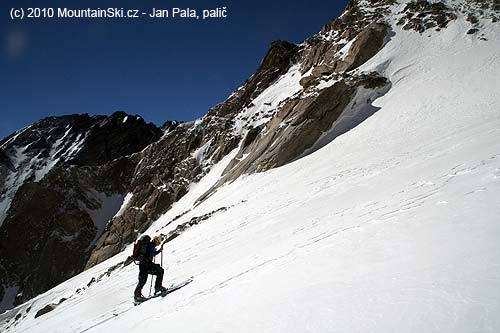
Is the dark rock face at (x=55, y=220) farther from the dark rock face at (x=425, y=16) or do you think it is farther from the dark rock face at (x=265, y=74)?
the dark rock face at (x=425, y=16)

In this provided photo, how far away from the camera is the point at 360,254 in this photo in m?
5.79

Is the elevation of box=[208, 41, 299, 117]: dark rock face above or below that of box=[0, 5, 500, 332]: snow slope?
above

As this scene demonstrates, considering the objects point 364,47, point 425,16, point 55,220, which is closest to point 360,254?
point 364,47

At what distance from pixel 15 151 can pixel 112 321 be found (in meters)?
161

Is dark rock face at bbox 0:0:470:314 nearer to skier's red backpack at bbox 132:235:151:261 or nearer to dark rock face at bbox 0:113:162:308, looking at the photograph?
dark rock face at bbox 0:113:162:308

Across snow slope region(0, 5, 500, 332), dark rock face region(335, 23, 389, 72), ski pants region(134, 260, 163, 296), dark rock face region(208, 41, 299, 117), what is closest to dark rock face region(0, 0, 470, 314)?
dark rock face region(335, 23, 389, 72)

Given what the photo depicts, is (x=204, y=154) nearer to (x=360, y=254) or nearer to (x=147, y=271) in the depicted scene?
(x=147, y=271)

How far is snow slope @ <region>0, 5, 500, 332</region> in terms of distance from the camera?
383 cm

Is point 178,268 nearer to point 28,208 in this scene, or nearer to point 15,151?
point 28,208

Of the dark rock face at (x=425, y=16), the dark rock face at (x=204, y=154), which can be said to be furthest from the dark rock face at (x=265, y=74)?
the dark rock face at (x=425, y=16)

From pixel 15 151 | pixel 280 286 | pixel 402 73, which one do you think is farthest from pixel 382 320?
pixel 15 151

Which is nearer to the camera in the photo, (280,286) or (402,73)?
(280,286)

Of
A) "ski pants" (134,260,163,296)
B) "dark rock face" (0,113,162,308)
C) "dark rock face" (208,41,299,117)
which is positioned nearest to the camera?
"ski pants" (134,260,163,296)

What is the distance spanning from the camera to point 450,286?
383cm
